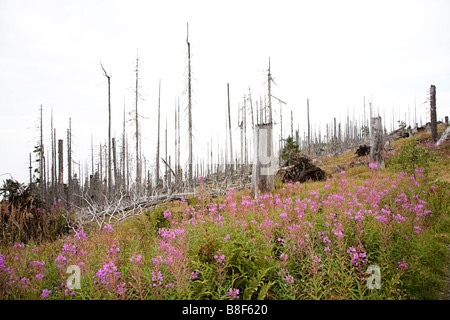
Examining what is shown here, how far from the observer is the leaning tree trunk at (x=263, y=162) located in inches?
314

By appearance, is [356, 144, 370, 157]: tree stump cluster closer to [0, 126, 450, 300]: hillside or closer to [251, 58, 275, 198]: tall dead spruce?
[251, 58, 275, 198]: tall dead spruce

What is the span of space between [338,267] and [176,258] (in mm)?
1888

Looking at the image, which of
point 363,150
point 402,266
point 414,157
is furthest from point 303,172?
point 363,150

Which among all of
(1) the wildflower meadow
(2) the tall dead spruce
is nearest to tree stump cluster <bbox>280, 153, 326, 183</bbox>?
(2) the tall dead spruce

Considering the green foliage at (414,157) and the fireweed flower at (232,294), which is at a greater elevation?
the green foliage at (414,157)

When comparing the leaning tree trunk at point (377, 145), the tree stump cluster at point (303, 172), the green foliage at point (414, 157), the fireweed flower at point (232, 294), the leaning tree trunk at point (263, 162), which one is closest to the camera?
the fireweed flower at point (232, 294)

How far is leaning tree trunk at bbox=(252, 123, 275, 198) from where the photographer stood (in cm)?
797

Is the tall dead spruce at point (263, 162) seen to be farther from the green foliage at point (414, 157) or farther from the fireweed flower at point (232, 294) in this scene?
the fireweed flower at point (232, 294)

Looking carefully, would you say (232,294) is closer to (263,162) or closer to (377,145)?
(263,162)

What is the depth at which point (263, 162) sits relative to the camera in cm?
802

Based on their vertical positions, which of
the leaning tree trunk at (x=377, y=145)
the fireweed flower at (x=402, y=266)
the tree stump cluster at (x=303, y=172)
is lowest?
the fireweed flower at (x=402, y=266)

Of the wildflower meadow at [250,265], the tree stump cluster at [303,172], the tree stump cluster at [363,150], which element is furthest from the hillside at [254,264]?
the tree stump cluster at [363,150]
